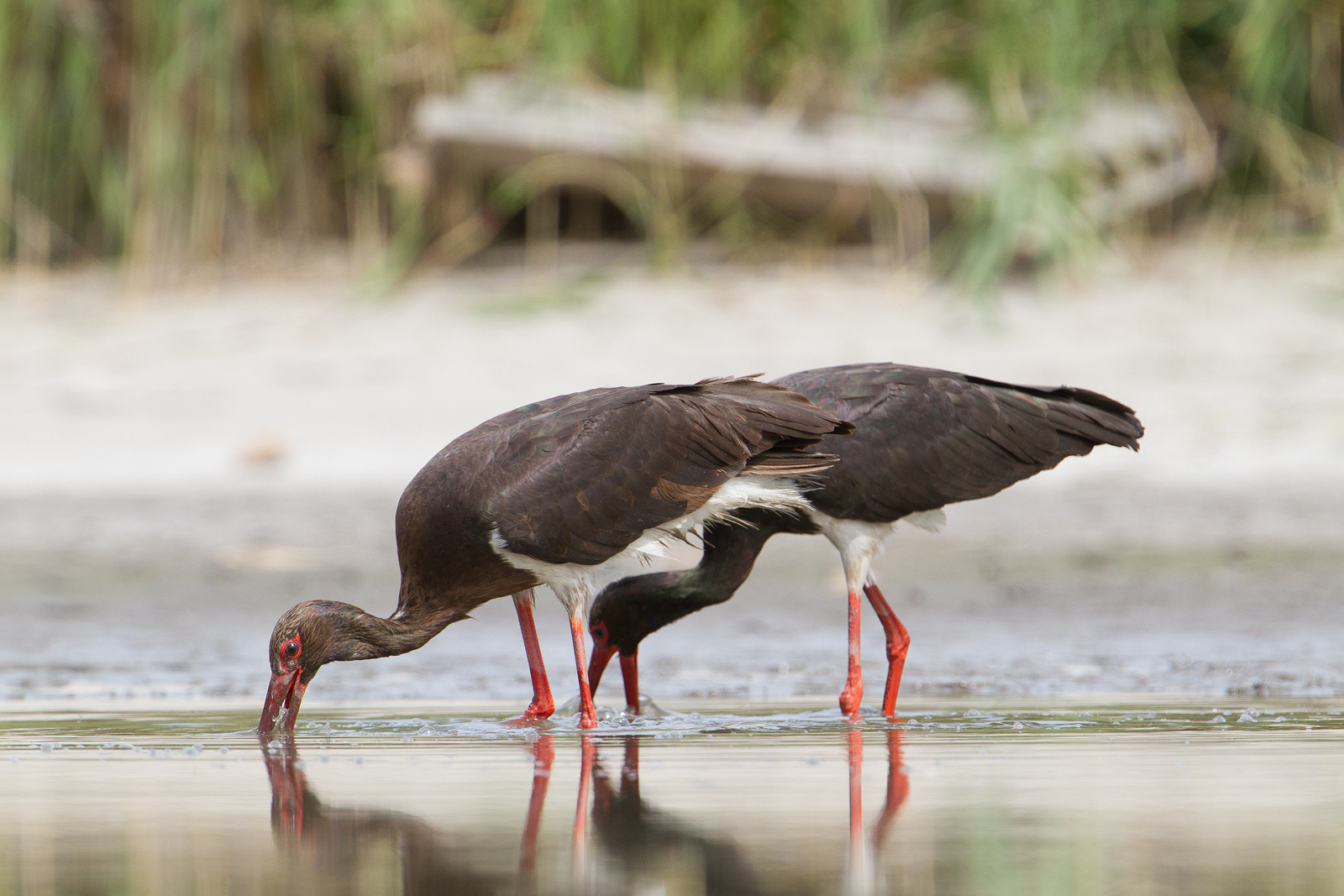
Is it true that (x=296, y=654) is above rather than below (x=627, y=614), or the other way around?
below

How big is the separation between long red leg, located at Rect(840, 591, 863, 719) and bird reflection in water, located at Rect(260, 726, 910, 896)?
120 centimetres

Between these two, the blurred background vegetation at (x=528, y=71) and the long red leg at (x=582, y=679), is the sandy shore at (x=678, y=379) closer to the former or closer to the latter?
the blurred background vegetation at (x=528, y=71)

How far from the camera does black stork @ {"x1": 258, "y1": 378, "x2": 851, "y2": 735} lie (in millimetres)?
5750

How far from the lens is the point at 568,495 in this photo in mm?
5789

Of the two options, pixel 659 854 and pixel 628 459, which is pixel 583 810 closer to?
pixel 659 854

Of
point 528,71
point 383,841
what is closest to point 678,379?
point 528,71

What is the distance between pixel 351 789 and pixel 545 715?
4.53 ft

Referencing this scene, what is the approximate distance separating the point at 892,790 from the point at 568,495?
1.76 meters

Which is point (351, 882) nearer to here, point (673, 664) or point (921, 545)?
point (673, 664)

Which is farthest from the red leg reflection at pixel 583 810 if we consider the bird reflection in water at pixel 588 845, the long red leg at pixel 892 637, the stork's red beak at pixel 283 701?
the long red leg at pixel 892 637

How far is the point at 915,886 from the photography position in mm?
3312

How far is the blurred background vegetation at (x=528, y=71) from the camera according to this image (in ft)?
38.8

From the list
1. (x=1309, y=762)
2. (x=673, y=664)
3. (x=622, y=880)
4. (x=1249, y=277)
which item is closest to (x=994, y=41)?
(x=1249, y=277)

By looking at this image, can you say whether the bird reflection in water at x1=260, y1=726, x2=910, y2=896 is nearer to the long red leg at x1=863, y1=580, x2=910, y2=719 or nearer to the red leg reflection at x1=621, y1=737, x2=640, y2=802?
the red leg reflection at x1=621, y1=737, x2=640, y2=802
